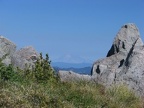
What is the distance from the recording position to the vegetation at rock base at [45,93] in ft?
48.9

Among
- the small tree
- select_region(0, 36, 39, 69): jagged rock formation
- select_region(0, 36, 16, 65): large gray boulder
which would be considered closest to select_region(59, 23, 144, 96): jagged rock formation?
select_region(0, 36, 39, 69): jagged rock formation

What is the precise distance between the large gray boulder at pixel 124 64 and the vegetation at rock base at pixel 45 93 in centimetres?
491

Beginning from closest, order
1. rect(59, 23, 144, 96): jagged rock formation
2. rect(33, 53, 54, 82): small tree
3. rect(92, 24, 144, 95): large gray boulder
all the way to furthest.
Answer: rect(33, 53, 54, 82): small tree, rect(59, 23, 144, 96): jagged rock formation, rect(92, 24, 144, 95): large gray boulder

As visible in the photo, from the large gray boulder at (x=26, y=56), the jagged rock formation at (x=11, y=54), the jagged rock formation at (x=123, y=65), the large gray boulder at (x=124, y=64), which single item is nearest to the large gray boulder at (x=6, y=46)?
the jagged rock formation at (x=11, y=54)

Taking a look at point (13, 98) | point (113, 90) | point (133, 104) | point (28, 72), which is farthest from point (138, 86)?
point (13, 98)

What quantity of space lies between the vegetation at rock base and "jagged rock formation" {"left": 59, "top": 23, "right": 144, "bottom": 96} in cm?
469

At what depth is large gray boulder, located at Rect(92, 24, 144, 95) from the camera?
3240 cm

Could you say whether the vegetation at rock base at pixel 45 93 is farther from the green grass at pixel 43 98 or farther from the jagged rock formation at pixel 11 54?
the jagged rock formation at pixel 11 54

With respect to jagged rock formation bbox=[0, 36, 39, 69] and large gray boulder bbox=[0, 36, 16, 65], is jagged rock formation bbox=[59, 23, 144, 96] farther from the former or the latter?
large gray boulder bbox=[0, 36, 16, 65]

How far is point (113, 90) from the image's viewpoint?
2688 centimetres

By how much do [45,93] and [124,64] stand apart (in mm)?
19553

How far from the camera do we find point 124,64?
35.7m

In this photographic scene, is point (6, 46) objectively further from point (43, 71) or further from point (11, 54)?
point (43, 71)

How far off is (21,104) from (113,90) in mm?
13356
